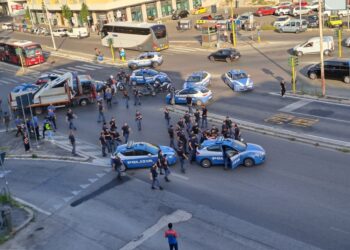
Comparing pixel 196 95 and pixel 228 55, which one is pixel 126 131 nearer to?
pixel 196 95

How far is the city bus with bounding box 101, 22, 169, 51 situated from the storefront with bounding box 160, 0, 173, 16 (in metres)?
27.0

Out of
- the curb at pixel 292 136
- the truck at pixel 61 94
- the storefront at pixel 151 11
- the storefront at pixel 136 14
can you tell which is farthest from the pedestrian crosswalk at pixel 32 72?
the storefront at pixel 151 11

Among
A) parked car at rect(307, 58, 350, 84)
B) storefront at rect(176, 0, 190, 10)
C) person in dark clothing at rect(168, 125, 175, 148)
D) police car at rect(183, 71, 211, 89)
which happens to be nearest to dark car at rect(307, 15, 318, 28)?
parked car at rect(307, 58, 350, 84)

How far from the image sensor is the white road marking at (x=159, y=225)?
19.0 meters

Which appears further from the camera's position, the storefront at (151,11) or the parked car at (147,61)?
the storefront at (151,11)

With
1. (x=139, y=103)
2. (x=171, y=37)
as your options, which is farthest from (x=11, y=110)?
(x=171, y=37)

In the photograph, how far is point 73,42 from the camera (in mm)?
73875

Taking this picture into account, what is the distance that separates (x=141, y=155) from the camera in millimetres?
25672

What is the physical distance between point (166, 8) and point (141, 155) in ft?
221

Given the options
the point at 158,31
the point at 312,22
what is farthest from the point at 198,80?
the point at 312,22

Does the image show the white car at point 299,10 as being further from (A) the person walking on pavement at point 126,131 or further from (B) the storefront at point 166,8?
(A) the person walking on pavement at point 126,131

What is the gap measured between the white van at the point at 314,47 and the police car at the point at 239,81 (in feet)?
38.0

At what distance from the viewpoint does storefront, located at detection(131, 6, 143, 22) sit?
84812mm

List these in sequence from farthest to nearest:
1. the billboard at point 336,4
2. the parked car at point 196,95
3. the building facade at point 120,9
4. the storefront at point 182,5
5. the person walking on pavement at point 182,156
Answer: the storefront at point 182,5 < the building facade at point 120,9 < the billboard at point 336,4 < the parked car at point 196,95 < the person walking on pavement at point 182,156
